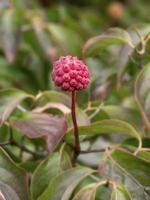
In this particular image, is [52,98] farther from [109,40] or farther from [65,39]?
[65,39]

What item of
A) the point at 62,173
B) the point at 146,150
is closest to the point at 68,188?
the point at 62,173

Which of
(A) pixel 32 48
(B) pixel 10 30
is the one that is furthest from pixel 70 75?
(A) pixel 32 48

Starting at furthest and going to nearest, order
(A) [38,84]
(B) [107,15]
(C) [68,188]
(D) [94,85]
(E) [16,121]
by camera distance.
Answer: (B) [107,15] → (A) [38,84] → (D) [94,85] → (E) [16,121] → (C) [68,188]

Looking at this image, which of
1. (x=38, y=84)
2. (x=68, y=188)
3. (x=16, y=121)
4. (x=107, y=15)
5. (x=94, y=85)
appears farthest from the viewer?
(x=107, y=15)

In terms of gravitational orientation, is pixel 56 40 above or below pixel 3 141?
above

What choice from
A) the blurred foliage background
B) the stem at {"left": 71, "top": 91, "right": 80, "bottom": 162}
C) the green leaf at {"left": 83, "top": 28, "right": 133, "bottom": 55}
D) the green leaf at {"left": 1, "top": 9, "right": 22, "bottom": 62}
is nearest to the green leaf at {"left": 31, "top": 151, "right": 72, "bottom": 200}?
the stem at {"left": 71, "top": 91, "right": 80, "bottom": 162}

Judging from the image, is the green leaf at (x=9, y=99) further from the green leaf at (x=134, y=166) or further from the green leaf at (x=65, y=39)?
the green leaf at (x=65, y=39)

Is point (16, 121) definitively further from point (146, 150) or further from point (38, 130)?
point (146, 150)
